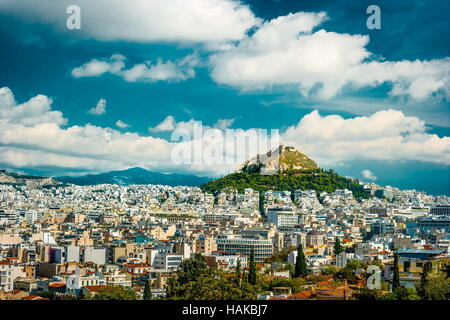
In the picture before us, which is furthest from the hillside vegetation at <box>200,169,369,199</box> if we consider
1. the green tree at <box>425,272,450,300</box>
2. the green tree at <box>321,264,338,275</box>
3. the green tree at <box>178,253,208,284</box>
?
the green tree at <box>425,272,450,300</box>

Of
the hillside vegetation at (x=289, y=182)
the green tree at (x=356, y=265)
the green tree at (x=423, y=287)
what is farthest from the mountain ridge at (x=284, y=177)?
the green tree at (x=423, y=287)

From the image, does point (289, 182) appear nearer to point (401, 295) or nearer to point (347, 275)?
point (347, 275)

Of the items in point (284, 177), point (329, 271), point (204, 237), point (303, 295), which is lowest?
point (303, 295)

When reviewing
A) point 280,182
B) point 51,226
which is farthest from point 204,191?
point 51,226

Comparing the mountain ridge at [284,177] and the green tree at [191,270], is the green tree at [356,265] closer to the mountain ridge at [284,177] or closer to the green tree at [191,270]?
the green tree at [191,270]

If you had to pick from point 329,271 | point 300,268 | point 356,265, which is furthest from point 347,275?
point 356,265

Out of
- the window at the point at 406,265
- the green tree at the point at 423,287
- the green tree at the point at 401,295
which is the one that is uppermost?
the window at the point at 406,265

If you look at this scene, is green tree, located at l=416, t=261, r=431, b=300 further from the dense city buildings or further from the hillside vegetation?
the hillside vegetation
